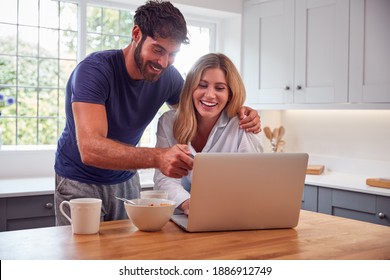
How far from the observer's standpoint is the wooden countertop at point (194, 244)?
1288mm

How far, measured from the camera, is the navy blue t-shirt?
6.21 feet

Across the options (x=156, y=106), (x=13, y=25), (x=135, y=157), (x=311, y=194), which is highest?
(x=13, y=25)

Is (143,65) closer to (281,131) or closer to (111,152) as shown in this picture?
(111,152)

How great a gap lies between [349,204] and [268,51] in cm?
144

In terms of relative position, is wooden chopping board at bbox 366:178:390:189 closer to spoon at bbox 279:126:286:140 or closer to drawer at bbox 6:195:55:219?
spoon at bbox 279:126:286:140

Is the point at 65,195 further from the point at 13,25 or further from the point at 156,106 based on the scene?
the point at 13,25

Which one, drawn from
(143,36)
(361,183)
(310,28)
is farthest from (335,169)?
(143,36)

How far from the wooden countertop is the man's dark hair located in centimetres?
71

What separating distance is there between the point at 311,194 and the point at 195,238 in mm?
2003

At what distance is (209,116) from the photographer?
205cm

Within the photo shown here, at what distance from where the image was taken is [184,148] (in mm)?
1510

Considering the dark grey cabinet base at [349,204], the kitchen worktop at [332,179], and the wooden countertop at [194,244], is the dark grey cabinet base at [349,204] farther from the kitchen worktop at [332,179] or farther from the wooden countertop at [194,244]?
the wooden countertop at [194,244]

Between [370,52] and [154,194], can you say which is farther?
[370,52]

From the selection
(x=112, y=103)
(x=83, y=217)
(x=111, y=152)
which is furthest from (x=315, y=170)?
(x=83, y=217)
